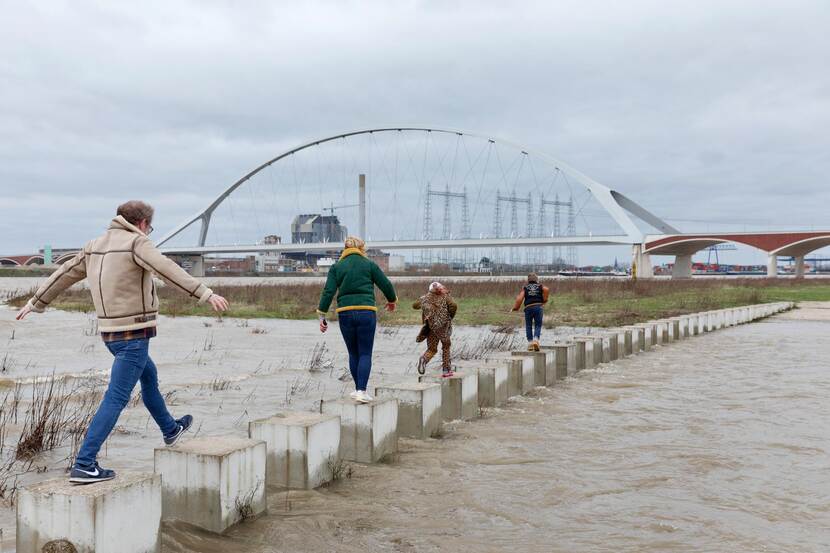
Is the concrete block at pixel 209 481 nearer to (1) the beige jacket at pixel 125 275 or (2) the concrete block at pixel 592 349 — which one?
(1) the beige jacket at pixel 125 275

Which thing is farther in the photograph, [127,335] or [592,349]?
[592,349]

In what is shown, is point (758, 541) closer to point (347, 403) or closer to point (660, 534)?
point (660, 534)

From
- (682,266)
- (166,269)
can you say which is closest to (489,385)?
(166,269)

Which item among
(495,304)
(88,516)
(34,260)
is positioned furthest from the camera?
(34,260)

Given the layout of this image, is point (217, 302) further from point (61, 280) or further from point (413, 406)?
point (413, 406)

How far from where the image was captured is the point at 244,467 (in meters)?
4.29

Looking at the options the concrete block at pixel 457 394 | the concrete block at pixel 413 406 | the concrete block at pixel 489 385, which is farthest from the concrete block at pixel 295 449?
the concrete block at pixel 489 385

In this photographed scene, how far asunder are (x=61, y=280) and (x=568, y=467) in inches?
159

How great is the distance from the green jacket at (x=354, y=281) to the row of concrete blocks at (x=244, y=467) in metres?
0.85

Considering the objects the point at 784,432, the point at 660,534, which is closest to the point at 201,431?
the point at 660,534

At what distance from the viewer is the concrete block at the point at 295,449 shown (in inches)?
194

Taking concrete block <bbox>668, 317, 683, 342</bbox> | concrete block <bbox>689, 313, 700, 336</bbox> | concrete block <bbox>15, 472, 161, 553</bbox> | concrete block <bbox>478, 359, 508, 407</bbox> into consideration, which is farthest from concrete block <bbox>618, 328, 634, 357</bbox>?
concrete block <bbox>15, 472, 161, 553</bbox>

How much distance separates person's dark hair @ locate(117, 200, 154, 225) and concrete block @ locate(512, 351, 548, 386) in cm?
630

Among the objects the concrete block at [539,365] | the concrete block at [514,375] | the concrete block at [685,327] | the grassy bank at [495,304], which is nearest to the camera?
the concrete block at [514,375]
